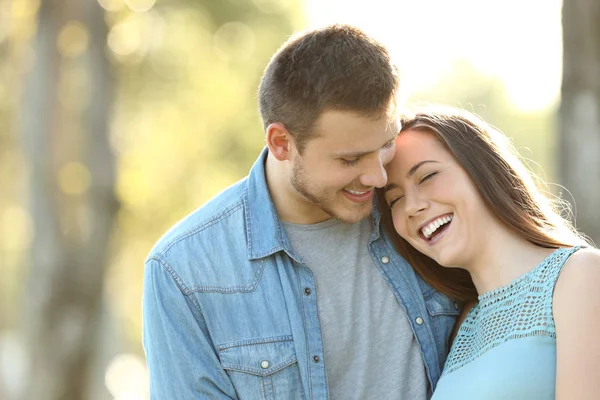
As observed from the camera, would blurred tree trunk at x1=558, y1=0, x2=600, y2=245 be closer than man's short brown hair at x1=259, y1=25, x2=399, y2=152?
No

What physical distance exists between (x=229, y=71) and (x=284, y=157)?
42.6ft

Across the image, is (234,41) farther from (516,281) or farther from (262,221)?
(516,281)

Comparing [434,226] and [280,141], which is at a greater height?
[280,141]

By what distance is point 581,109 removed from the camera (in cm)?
512

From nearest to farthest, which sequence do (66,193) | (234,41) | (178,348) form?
(178,348)
(66,193)
(234,41)

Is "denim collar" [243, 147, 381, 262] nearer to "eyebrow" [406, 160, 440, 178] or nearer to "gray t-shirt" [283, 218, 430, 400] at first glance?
"gray t-shirt" [283, 218, 430, 400]

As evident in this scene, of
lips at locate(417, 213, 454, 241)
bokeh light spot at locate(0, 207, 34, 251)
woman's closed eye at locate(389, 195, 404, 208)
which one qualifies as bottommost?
→ lips at locate(417, 213, 454, 241)

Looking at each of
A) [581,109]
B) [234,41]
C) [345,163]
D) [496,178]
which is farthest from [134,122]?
[496,178]

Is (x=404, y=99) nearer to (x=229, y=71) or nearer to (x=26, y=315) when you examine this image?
(x=26, y=315)

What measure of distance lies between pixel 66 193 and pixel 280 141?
634 centimetres

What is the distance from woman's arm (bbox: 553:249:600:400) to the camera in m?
3.10

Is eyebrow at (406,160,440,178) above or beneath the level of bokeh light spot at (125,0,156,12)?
beneath

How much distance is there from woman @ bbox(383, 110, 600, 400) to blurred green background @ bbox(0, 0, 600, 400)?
0.36 m

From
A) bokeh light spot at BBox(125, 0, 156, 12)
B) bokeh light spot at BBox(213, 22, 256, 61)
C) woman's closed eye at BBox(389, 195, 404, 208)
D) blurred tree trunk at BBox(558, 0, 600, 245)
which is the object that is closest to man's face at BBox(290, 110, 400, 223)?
woman's closed eye at BBox(389, 195, 404, 208)
